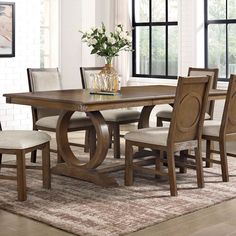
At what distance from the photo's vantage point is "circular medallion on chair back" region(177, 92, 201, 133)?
4668 millimetres

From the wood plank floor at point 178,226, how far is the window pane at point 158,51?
4.83 metres

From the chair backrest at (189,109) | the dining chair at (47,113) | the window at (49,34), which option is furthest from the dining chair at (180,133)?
the window at (49,34)

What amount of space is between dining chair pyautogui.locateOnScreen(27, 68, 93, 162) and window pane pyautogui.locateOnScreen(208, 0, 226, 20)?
2.76 m

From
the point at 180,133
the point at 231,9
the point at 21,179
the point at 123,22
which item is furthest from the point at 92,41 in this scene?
the point at 123,22

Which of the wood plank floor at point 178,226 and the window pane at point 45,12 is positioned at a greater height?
the window pane at point 45,12

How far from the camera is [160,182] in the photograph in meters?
5.14

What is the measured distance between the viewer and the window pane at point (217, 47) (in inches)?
320

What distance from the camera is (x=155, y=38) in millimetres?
8914

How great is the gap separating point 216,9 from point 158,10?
3.42ft

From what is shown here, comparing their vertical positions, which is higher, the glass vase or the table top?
the glass vase

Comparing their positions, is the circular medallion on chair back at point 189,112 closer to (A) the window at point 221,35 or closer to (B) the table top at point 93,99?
(B) the table top at point 93,99

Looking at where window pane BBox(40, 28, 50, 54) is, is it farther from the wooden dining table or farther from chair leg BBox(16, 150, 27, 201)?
chair leg BBox(16, 150, 27, 201)

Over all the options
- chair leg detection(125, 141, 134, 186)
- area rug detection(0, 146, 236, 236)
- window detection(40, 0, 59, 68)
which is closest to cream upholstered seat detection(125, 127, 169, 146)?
chair leg detection(125, 141, 134, 186)

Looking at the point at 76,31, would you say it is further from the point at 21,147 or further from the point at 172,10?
the point at 21,147
